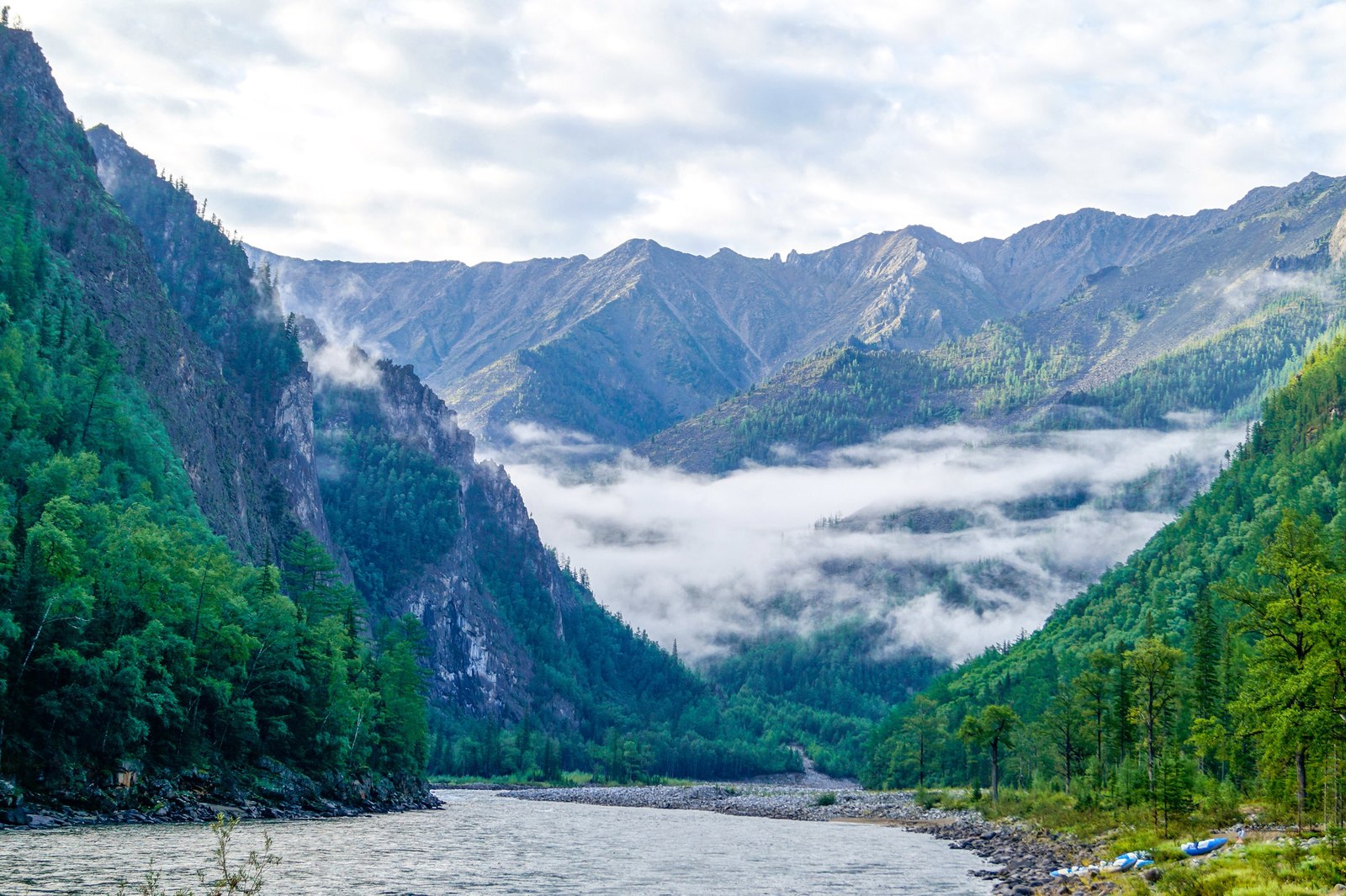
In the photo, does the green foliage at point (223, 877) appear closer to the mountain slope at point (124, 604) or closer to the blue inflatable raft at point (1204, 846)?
the mountain slope at point (124, 604)

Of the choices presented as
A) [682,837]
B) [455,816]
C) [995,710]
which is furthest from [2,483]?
[995,710]

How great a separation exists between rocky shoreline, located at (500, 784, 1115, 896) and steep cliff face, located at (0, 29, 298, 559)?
71412 millimetres

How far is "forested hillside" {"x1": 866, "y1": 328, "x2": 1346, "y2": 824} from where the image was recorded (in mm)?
58281

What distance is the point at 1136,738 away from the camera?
115 m

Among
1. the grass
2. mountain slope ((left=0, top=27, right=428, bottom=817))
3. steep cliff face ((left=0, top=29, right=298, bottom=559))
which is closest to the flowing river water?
mountain slope ((left=0, top=27, right=428, bottom=817))

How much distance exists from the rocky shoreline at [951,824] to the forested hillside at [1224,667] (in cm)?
724

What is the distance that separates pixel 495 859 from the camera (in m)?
79.1

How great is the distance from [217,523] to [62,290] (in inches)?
1571

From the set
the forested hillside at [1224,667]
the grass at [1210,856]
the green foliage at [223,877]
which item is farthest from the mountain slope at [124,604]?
the forested hillside at [1224,667]

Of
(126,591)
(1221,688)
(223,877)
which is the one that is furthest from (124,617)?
(1221,688)

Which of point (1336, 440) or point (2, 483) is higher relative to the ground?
point (1336, 440)

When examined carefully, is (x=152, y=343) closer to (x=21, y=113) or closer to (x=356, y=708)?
(x=21, y=113)

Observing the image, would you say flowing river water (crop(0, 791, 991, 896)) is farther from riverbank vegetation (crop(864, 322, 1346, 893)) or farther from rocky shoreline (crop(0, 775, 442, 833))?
riverbank vegetation (crop(864, 322, 1346, 893))

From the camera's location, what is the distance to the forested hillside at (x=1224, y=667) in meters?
58.3
